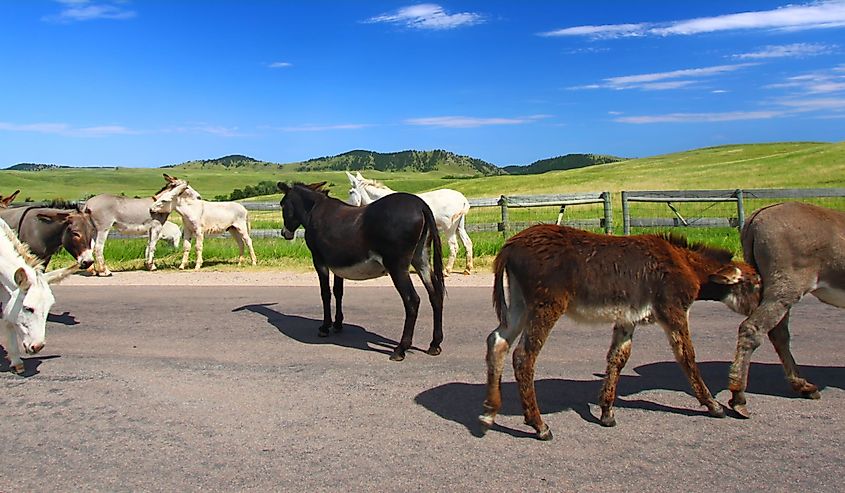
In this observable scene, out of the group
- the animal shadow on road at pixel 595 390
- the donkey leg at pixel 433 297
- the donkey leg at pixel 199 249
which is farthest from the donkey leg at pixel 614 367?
the donkey leg at pixel 199 249

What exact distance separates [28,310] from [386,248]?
3.87 metres

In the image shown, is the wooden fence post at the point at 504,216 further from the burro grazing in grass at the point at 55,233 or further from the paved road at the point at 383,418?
the burro grazing in grass at the point at 55,233

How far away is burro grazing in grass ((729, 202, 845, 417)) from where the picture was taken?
5.66 metres

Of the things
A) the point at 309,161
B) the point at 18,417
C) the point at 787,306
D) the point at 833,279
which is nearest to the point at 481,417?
the point at 787,306

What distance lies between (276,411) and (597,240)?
123 inches

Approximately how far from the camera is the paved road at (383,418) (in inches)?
175

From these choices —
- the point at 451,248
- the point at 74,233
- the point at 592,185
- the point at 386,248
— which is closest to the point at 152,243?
the point at 74,233

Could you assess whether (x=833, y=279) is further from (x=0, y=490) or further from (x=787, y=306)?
(x=0, y=490)

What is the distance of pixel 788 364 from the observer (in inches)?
233

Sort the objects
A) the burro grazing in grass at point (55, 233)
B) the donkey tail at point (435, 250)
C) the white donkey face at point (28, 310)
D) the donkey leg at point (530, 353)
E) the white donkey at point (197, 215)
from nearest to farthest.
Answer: the donkey leg at point (530, 353) → the white donkey face at point (28, 310) → the donkey tail at point (435, 250) → the burro grazing in grass at point (55, 233) → the white donkey at point (197, 215)

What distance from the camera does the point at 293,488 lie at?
432 centimetres

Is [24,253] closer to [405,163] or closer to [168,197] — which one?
[168,197]

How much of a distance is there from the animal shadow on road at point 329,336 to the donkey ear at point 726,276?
3753 mm

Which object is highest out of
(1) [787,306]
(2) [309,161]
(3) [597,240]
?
(2) [309,161]
